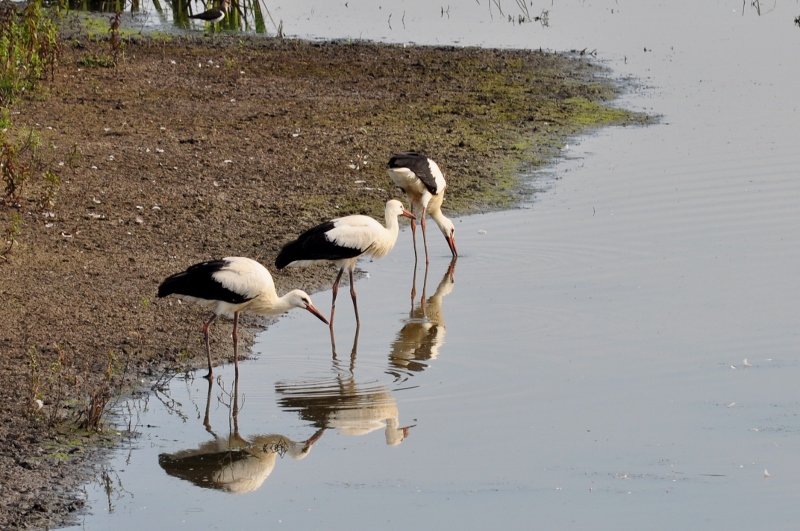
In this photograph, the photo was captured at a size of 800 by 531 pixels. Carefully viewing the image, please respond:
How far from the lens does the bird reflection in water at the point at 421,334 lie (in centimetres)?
870

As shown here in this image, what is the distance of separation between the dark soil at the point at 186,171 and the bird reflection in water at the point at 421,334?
2.72ft

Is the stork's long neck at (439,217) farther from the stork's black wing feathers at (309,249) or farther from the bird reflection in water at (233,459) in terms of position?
the bird reflection in water at (233,459)

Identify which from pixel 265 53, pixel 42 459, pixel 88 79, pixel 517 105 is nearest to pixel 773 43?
pixel 517 105

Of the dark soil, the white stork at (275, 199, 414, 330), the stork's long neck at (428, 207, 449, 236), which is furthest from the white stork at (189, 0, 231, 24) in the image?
the white stork at (275, 199, 414, 330)

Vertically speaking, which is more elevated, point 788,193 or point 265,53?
point 265,53

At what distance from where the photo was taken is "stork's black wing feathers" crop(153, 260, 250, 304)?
27.1 ft

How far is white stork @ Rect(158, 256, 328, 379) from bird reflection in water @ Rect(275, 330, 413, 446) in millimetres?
532

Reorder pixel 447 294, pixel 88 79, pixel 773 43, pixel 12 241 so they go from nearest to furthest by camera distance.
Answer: pixel 12 241 < pixel 447 294 < pixel 88 79 < pixel 773 43

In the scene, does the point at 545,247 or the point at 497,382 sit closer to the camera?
the point at 497,382

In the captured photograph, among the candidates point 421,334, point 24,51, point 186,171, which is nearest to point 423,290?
point 421,334

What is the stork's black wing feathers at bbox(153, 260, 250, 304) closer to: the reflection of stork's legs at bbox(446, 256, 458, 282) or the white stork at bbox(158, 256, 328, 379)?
the white stork at bbox(158, 256, 328, 379)

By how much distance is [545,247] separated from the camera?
11.5m

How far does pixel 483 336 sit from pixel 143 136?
6.48 metres

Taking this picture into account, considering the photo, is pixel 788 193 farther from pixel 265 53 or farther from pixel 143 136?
pixel 265 53
